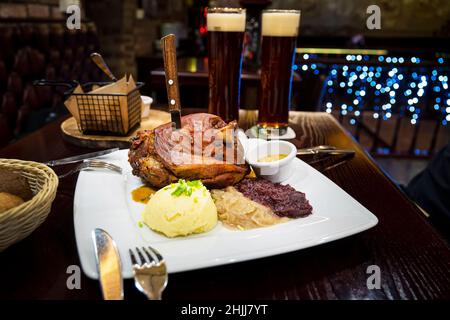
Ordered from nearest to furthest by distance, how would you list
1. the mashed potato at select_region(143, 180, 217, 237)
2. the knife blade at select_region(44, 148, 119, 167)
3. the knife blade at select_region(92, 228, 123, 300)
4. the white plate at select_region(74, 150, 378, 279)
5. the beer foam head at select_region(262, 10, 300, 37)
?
the knife blade at select_region(92, 228, 123, 300)
the white plate at select_region(74, 150, 378, 279)
the mashed potato at select_region(143, 180, 217, 237)
the knife blade at select_region(44, 148, 119, 167)
the beer foam head at select_region(262, 10, 300, 37)

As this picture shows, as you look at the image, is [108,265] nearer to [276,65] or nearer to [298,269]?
[298,269]

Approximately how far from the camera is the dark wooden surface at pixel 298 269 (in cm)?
85

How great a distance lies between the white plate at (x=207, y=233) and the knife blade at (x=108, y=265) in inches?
0.7

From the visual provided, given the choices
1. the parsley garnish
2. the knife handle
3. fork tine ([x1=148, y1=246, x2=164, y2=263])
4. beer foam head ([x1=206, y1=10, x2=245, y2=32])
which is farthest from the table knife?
beer foam head ([x1=206, y1=10, x2=245, y2=32])

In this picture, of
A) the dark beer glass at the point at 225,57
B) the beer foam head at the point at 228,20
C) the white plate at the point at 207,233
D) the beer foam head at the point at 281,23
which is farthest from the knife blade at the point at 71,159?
the beer foam head at the point at 281,23

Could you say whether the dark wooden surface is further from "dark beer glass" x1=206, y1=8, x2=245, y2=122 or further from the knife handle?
"dark beer glass" x1=206, y1=8, x2=245, y2=122

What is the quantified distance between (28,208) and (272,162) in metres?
0.81

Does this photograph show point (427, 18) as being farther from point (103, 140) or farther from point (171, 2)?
point (103, 140)

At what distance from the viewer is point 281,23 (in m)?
1.96

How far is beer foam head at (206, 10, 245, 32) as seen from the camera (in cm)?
198

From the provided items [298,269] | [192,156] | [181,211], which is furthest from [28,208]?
[298,269]

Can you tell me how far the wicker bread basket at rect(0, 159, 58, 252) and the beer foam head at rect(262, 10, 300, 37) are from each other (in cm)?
139
